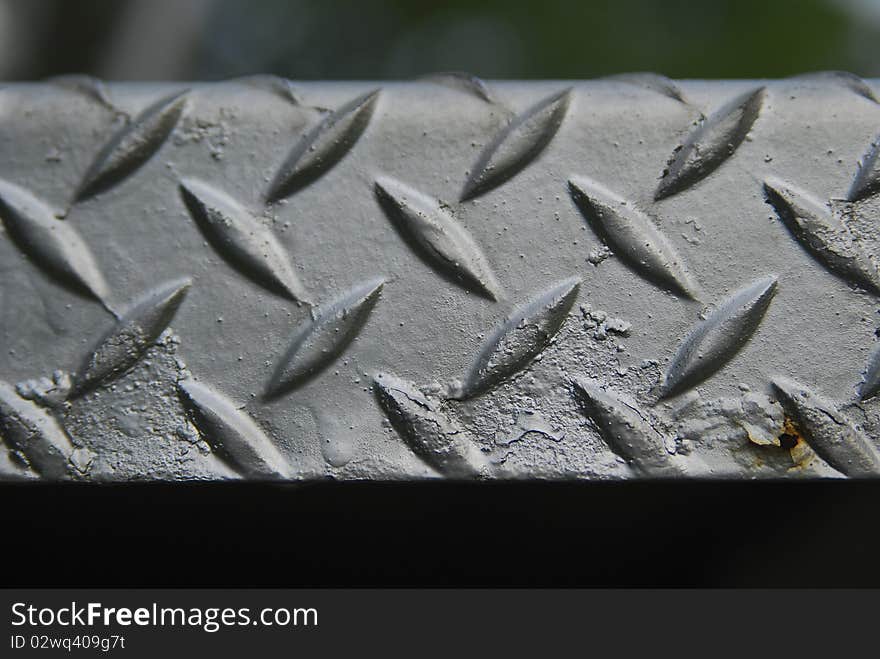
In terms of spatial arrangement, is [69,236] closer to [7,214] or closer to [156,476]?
[7,214]

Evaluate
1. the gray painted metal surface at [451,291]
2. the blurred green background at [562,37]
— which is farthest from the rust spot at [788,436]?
the blurred green background at [562,37]

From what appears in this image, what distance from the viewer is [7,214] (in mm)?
580

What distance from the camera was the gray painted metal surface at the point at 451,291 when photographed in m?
0.56

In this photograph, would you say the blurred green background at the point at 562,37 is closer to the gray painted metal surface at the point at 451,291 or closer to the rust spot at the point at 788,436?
the gray painted metal surface at the point at 451,291

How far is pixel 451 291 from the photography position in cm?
57

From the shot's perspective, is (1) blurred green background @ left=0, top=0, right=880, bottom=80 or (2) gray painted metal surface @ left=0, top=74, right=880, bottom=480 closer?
(2) gray painted metal surface @ left=0, top=74, right=880, bottom=480

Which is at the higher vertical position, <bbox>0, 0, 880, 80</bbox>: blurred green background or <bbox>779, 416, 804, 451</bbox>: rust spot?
<bbox>0, 0, 880, 80</bbox>: blurred green background

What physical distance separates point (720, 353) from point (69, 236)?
55 centimetres

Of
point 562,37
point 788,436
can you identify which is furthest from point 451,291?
A: point 562,37

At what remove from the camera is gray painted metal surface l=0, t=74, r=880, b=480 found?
0.56 meters

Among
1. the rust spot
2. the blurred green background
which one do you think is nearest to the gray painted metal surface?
the rust spot

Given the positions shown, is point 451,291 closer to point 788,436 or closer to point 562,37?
point 788,436

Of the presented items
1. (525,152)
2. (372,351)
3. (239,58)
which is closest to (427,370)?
(372,351)

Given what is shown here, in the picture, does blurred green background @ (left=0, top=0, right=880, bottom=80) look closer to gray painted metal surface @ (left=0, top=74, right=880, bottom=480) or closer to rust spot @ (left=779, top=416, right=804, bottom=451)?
gray painted metal surface @ (left=0, top=74, right=880, bottom=480)
